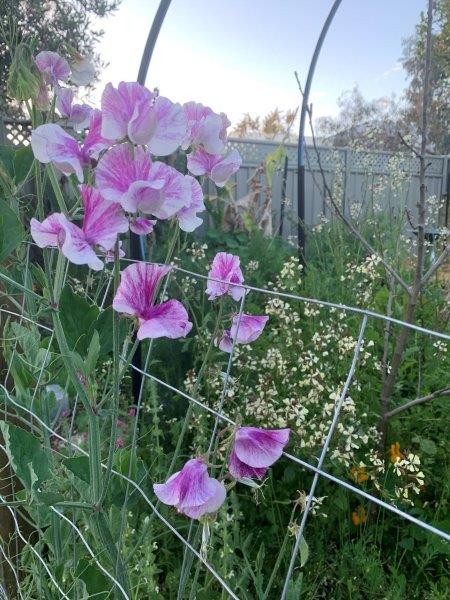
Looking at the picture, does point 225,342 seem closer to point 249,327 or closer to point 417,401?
point 249,327

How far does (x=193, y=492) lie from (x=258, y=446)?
0.27 ft

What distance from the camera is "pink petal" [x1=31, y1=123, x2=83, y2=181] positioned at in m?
0.55

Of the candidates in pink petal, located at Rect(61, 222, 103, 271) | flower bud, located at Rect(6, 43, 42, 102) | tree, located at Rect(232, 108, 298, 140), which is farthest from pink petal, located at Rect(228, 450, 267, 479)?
tree, located at Rect(232, 108, 298, 140)

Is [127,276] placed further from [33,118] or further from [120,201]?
[33,118]

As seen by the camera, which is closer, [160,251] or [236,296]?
[236,296]

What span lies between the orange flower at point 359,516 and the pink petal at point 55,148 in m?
1.38

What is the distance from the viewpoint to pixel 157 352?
2.48 metres

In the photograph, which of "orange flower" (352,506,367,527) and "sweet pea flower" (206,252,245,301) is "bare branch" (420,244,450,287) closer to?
"orange flower" (352,506,367,527)

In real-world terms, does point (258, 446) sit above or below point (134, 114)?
below

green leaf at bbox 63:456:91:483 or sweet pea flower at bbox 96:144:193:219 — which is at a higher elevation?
sweet pea flower at bbox 96:144:193:219

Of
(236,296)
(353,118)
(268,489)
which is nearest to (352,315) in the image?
(268,489)

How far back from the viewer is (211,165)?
2.33ft

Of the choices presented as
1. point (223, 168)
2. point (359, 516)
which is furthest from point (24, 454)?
point (359, 516)

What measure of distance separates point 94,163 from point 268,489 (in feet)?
4.54
